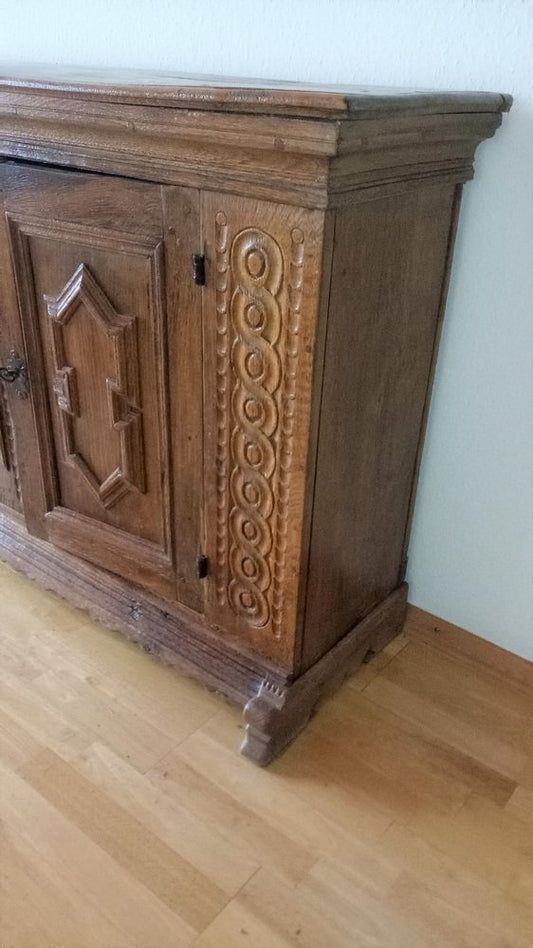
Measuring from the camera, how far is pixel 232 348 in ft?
3.50

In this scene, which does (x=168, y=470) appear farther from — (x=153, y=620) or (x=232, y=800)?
(x=232, y=800)

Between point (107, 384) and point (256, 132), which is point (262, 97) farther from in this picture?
point (107, 384)

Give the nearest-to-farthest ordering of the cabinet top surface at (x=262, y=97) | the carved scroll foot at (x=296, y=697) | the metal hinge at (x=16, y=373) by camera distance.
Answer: the cabinet top surface at (x=262, y=97), the carved scroll foot at (x=296, y=697), the metal hinge at (x=16, y=373)

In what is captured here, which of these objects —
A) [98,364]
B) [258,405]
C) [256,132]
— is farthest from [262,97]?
[98,364]

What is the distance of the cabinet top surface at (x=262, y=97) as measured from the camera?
0.83 m

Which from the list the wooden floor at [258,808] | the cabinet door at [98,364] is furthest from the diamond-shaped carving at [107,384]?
the wooden floor at [258,808]

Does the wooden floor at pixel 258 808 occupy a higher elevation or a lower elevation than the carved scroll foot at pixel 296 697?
lower

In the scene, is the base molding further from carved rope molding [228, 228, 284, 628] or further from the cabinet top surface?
the cabinet top surface

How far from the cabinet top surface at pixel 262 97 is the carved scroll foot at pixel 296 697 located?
0.87 m

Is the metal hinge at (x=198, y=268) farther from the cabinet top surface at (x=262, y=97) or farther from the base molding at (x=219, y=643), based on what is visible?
the base molding at (x=219, y=643)

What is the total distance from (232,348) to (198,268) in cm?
12

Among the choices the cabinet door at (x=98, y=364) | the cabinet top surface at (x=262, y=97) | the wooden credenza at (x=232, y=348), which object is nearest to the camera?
the cabinet top surface at (x=262, y=97)

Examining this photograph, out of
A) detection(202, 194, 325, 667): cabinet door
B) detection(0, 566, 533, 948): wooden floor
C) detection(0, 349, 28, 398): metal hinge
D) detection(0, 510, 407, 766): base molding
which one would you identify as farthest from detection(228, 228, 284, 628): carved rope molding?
detection(0, 349, 28, 398): metal hinge

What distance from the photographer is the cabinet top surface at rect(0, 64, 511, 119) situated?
83 centimetres
